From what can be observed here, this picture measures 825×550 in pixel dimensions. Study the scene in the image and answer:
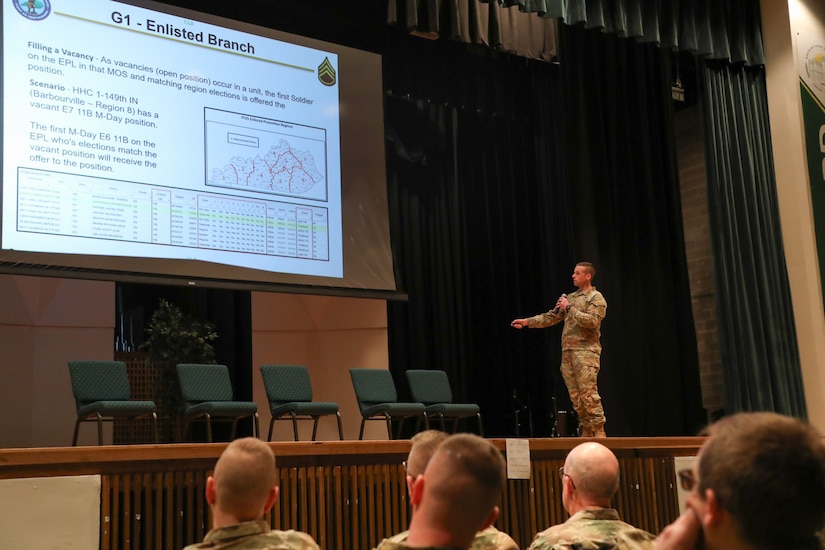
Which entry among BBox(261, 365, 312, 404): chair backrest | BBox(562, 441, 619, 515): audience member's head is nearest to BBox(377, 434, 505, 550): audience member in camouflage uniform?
BBox(562, 441, 619, 515): audience member's head

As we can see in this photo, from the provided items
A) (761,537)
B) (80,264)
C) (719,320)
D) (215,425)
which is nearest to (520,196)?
(719,320)

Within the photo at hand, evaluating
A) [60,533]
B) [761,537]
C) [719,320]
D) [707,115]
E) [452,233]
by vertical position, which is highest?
[707,115]

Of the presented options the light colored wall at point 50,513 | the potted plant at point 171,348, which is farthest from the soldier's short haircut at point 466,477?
the potted plant at point 171,348

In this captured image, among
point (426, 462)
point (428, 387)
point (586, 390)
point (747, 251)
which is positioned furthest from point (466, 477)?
point (747, 251)

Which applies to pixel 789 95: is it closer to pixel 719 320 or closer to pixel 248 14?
pixel 719 320

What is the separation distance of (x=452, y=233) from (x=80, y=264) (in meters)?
4.40

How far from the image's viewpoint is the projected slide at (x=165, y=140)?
5504mm

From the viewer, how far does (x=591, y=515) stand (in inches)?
94.1

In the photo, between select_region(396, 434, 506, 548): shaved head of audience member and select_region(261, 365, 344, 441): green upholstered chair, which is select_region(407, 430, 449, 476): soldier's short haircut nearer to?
select_region(396, 434, 506, 548): shaved head of audience member

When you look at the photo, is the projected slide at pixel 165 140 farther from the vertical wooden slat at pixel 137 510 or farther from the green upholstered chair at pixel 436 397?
the vertical wooden slat at pixel 137 510

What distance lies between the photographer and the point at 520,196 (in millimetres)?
9531

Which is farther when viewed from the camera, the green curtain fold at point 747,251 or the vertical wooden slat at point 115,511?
the green curtain fold at point 747,251

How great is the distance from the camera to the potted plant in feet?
24.4

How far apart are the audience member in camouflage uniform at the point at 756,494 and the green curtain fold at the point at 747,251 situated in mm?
7030
